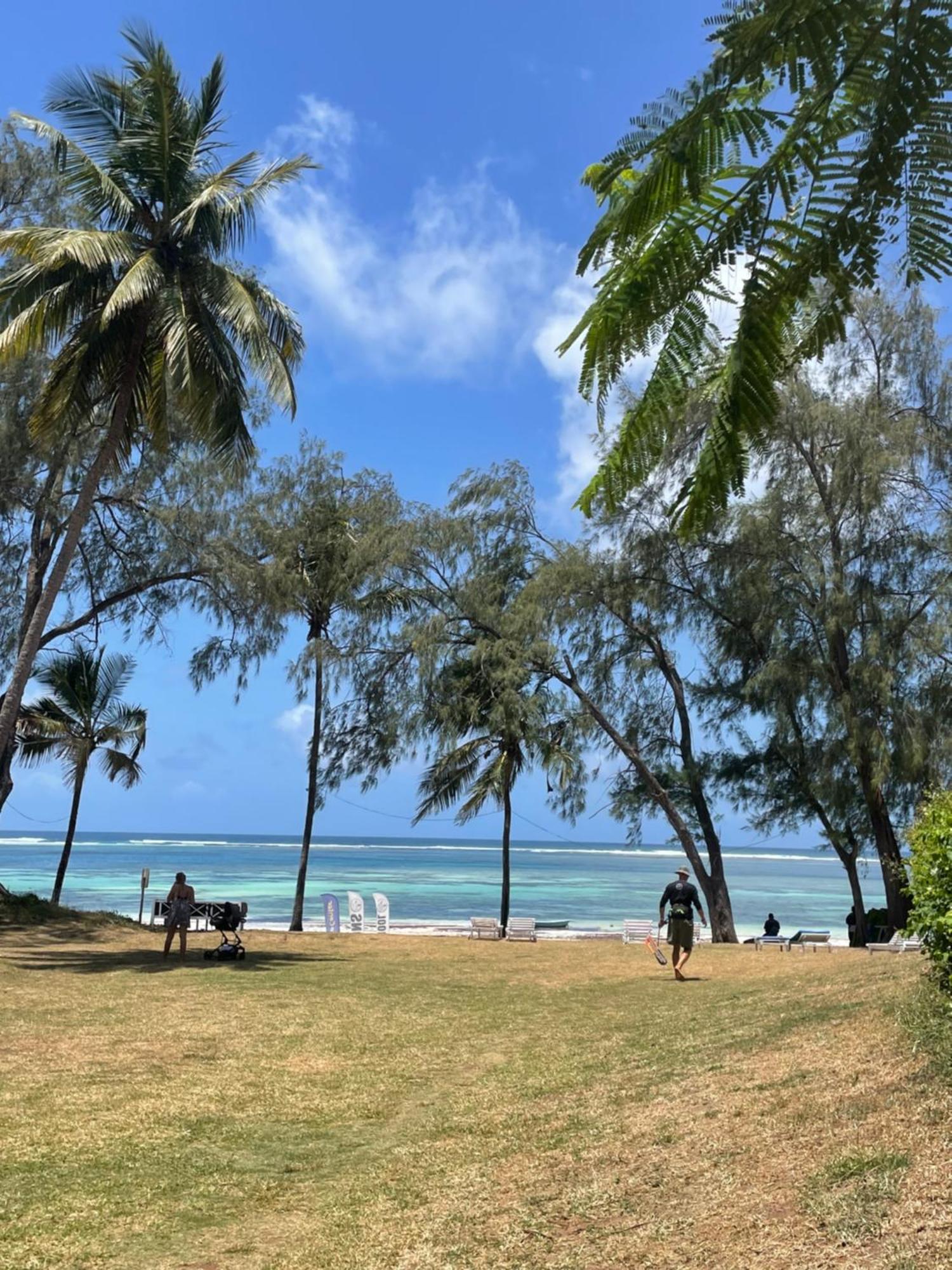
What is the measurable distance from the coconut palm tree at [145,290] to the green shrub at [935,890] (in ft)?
42.1

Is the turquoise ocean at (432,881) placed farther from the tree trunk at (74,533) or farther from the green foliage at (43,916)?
the tree trunk at (74,533)

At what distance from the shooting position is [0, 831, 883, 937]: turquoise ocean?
4803 centimetres

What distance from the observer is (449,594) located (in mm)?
25609

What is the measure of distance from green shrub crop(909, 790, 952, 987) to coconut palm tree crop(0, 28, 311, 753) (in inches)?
506

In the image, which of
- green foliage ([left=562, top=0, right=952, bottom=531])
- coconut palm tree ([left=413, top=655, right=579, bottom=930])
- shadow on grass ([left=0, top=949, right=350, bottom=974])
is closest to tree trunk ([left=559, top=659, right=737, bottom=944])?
coconut palm tree ([left=413, top=655, right=579, bottom=930])

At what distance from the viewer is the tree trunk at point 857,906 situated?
910 inches

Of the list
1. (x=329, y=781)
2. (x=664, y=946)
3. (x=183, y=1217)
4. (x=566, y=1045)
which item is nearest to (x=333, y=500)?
(x=329, y=781)

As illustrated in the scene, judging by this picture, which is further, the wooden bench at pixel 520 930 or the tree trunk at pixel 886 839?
the wooden bench at pixel 520 930

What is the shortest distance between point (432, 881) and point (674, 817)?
57544mm

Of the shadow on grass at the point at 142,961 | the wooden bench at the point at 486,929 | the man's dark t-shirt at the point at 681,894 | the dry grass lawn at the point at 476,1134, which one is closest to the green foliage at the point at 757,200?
the dry grass lawn at the point at 476,1134

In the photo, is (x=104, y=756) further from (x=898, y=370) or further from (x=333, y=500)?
(x=898, y=370)

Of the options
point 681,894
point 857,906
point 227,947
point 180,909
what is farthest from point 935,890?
point 857,906

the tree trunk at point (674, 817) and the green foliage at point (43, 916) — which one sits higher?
the tree trunk at point (674, 817)

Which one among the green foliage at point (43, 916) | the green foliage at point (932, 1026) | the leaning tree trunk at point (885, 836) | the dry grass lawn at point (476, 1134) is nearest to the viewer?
the dry grass lawn at point (476, 1134)
